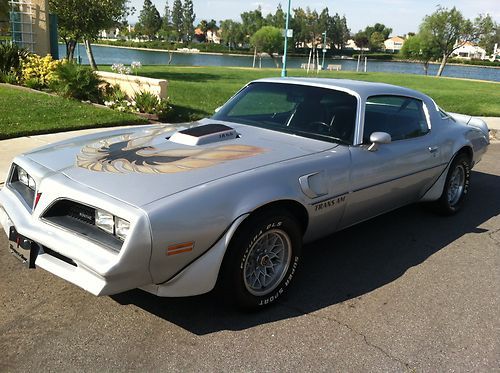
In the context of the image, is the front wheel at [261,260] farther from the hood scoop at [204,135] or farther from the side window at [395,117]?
the side window at [395,117]

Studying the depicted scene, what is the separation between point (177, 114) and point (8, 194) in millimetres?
7737

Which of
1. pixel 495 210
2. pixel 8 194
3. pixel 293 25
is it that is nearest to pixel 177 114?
pixel 495 210

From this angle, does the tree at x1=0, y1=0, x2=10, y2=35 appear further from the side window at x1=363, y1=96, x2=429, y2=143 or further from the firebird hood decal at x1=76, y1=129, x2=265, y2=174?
the side window at x1=363, y1=96, x2=429, y2=143

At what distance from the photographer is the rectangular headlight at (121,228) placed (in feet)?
9.20

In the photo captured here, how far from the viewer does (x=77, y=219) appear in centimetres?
308

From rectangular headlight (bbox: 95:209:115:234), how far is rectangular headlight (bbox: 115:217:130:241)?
0.03 meters

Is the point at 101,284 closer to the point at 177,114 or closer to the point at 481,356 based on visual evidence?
the point at 481,356

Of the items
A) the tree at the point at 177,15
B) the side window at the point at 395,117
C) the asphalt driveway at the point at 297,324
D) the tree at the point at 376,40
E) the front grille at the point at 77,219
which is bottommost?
the asphalt driveway at the point at 297,324

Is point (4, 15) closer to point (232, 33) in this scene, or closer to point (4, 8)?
point (4, 8)

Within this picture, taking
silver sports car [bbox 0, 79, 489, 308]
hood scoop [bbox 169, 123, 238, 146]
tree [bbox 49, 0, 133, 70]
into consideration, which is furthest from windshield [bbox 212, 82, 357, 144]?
tree [bbox 49, 0, 133, 70]

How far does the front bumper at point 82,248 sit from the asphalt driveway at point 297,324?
43 cm

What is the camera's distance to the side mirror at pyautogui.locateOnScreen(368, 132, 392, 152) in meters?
4.08

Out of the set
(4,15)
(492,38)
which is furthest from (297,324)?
(492,38)

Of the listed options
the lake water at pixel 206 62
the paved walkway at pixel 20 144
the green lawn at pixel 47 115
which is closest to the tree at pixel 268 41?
the lake water at pixel 206 62
